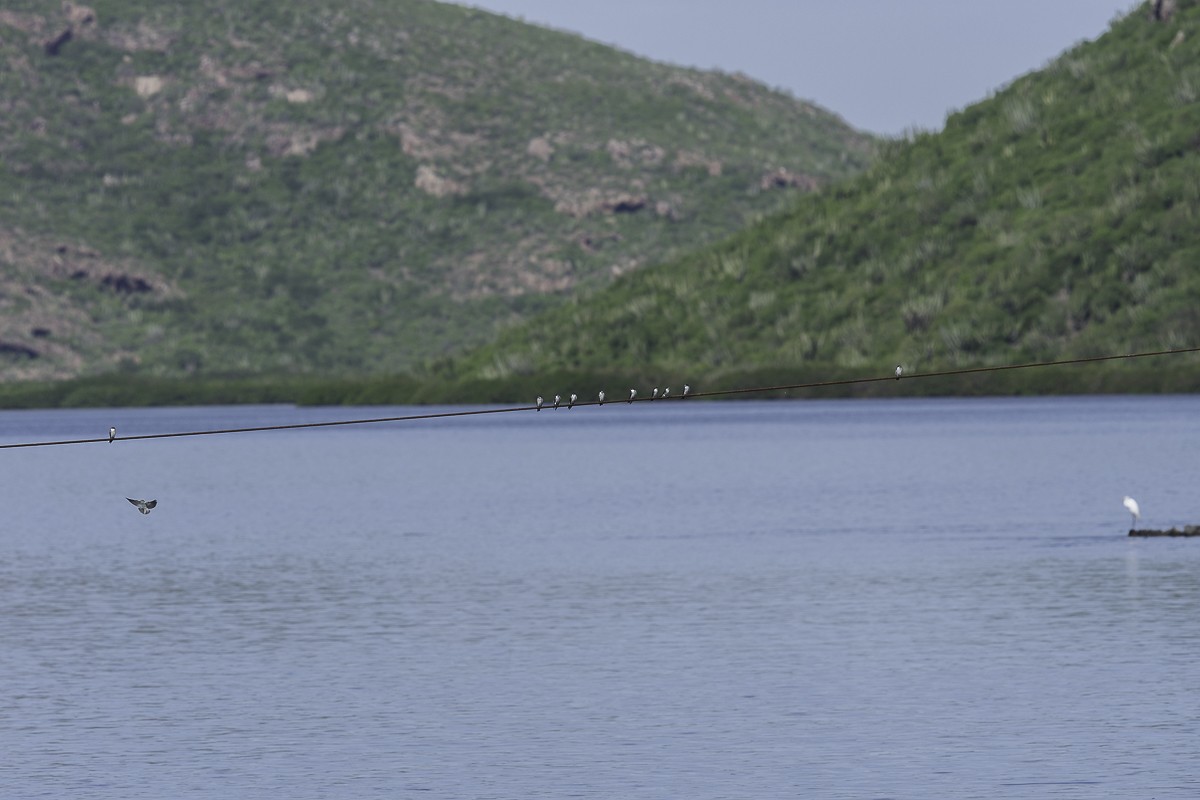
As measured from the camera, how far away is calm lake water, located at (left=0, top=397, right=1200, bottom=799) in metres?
33.4

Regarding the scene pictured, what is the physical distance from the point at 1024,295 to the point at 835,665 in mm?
147691

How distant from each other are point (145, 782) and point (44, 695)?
352 inches

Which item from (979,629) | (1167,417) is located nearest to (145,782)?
(979,629)

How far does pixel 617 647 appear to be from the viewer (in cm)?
4666

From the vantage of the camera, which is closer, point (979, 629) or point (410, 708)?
point (410, 708)

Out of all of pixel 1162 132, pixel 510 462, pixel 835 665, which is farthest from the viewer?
pixel 1162 132

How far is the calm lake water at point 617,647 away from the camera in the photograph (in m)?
33.4

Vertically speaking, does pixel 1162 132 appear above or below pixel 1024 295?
above

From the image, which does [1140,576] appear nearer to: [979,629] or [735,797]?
[979,629]

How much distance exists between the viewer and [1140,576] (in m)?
58.6

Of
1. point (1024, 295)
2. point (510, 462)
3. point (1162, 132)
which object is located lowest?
point (510, 462)

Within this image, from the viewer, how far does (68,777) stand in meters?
33.2

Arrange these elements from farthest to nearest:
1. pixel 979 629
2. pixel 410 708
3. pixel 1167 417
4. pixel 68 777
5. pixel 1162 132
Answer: pixel 1162 132
pixel 1167 417
pixel 979 629
pixel 410 708
pixel 68 777

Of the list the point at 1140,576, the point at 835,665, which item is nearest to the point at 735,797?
the point at 835,665
